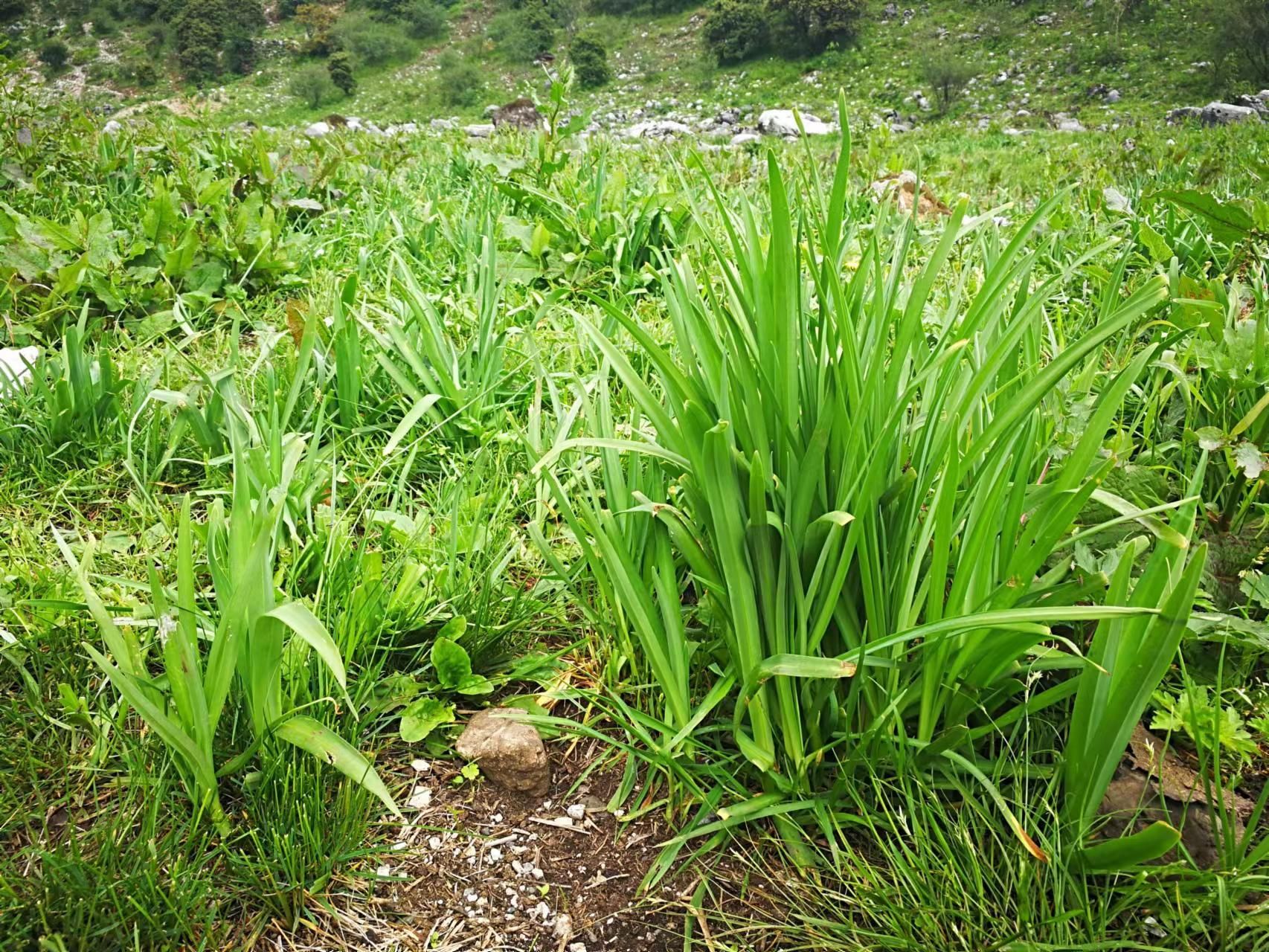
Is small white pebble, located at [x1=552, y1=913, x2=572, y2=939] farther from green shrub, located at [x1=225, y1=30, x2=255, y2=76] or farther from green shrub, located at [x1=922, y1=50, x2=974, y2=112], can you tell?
green shrub, located at [x1=225, y1=30, x2=255, y2=76]

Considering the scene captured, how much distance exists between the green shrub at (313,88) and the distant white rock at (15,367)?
172ft

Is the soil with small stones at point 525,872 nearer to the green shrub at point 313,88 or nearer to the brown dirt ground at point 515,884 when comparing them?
the brown dirt ground at point 515,884

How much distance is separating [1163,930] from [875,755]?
0.35m

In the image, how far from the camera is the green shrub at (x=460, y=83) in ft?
147

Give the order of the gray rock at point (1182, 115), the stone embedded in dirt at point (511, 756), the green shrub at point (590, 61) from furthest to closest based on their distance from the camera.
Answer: the green shrub at point (590, 61), the gray rock at point (1182, 115), the stone embedded in dirt at point (511, 756)

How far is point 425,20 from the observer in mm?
60719

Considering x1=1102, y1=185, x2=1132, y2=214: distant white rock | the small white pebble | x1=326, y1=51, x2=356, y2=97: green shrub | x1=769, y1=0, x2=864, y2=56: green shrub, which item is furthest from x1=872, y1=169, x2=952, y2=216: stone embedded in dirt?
x1=326, y1=51, x2=356, y2=97: green shrub

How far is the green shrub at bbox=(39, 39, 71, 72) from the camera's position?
4847cm

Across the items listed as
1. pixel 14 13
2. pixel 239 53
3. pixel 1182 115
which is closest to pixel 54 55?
pixel 14 13

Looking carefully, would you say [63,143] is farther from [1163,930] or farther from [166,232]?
[1163,930]

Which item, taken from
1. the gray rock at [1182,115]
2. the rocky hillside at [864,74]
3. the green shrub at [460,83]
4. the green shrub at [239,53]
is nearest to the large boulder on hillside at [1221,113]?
the gray rock at [1182,115]

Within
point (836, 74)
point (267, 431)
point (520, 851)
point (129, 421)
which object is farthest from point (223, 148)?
point (836, 74)

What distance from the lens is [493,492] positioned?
1.74 metres

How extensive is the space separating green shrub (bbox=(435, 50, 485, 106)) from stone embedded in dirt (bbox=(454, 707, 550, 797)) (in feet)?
157
